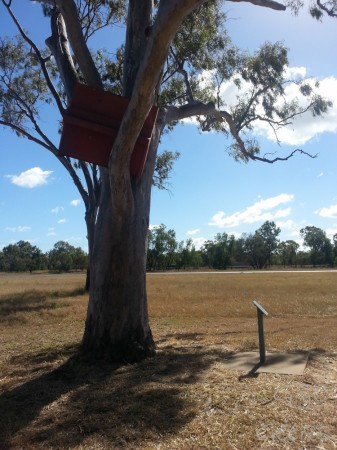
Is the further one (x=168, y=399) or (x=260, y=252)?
(x=260, y=252)

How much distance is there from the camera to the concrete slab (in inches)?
244

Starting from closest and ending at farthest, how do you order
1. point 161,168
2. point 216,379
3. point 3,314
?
point 216,379 < point 3,314 < point 161,168

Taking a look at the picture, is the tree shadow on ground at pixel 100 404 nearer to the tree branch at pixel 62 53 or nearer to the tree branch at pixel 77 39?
the tree branch at pixel 77 39

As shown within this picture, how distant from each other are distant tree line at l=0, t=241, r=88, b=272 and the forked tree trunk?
96.4 m

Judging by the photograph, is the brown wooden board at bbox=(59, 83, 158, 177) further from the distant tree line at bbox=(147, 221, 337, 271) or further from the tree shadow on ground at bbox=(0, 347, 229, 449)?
the distant tree line at bbox=(147, 221, 337, 271)

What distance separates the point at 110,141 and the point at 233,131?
624cm

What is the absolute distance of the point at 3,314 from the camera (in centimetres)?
1453

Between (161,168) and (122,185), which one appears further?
(161,168)

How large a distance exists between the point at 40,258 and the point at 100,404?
392 feet

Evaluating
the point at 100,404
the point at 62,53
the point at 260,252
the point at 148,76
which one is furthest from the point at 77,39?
the point at 260,252

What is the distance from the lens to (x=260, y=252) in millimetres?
109500

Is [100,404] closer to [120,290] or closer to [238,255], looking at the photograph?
[120,290]

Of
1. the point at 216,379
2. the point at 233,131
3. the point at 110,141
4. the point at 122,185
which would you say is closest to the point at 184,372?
the point at 216,379

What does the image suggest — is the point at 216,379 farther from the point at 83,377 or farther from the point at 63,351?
the point at 63,351
